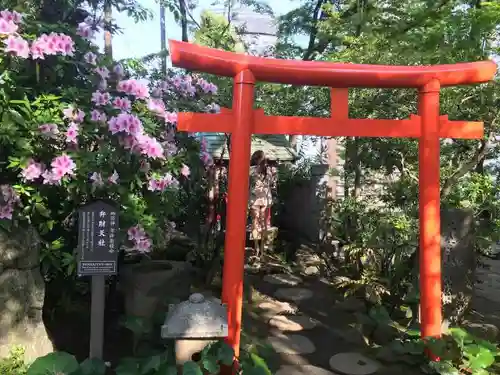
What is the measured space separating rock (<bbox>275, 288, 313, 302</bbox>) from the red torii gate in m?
2.31

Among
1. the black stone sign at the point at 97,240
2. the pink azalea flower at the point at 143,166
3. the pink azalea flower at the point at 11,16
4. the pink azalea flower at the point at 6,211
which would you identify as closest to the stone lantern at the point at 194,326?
the black stone sign at the point at 97,240

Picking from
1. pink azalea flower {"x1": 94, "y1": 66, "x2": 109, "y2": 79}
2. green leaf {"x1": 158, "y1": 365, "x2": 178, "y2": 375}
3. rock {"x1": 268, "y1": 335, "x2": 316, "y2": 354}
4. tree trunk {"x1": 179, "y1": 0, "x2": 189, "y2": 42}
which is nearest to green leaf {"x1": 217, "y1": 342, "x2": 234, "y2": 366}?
green leaf {"x1": 158, "y1": 365, "x2": 178, "y2": 375}

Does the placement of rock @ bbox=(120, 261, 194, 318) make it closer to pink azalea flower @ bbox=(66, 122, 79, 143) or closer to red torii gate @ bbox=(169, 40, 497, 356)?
red torii gate @ bbox=(169, 40, 497, 356)

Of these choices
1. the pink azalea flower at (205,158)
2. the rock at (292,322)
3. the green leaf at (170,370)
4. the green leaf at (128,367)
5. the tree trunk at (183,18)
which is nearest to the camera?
the green leaf at (170,370)

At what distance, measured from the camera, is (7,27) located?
12.1 feet

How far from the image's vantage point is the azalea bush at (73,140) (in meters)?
3.75

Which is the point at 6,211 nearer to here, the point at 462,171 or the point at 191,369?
the point at 191,369

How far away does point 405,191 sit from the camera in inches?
258

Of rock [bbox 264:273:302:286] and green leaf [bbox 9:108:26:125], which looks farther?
rock [bbox 264:273:302:286]

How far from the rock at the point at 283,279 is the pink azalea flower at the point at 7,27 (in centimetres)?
510

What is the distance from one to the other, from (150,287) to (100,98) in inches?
74.7

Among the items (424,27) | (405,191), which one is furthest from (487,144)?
(424,27)

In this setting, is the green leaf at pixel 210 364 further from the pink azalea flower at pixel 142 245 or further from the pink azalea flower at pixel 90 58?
the pink azalea flower at pixel 90 58

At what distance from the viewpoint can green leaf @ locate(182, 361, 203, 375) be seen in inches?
130
